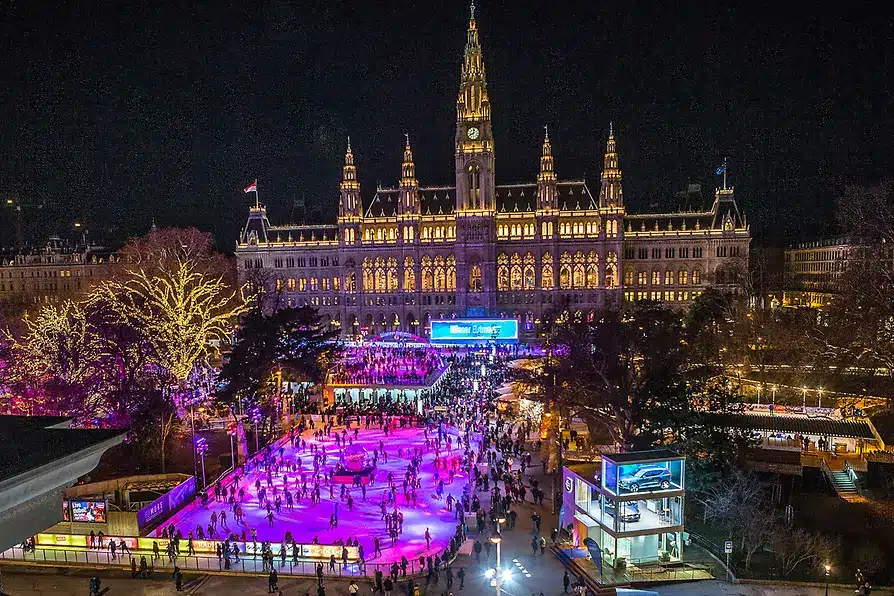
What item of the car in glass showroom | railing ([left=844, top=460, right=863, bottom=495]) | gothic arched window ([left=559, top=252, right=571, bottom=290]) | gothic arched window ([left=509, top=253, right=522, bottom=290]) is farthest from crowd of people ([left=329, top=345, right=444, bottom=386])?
railing ([left=844, top=460, right=863, bottom=495])

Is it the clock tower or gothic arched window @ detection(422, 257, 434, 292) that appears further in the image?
gothic arched window @ detection(422, 257, 434, 292)

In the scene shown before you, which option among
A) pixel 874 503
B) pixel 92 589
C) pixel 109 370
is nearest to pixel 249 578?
pixel 92 589

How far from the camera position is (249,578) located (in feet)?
66.0

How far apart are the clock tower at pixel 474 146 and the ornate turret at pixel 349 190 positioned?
13276 millimetres

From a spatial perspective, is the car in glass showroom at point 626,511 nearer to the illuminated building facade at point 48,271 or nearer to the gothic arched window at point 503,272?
the gothic arched window at point 503,272

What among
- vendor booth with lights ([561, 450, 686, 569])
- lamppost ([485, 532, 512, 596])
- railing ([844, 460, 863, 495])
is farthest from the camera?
railing ([844, 460, 863, 495])

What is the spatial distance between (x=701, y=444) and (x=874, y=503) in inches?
315

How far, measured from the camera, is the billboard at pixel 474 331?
6272 cm

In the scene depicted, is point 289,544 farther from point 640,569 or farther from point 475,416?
point 475,416

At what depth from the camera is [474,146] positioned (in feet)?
245

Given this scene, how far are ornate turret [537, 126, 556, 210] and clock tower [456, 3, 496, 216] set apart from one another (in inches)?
227

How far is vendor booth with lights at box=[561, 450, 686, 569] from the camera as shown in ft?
65.1

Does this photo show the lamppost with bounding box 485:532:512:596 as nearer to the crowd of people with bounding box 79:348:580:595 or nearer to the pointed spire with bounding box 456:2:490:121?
the crowd of people with bounding box 79:348:580:595

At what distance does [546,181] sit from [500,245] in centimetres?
940
